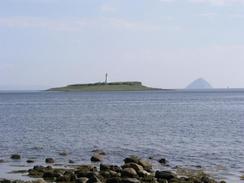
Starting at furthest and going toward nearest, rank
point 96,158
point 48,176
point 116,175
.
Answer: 1. point 96,158
2. point 48,176
3. point 116,175

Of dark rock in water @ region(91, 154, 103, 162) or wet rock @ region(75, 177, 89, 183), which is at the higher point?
wet rock @ region(75, 177, 89, 183)

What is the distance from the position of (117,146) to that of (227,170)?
1506cm

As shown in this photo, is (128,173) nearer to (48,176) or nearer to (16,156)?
(48,176)

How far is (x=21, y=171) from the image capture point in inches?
1236

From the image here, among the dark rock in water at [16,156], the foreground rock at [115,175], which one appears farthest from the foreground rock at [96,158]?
the dark rock in water at [16,156]

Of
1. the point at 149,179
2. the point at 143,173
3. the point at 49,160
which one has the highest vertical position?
the point at 143,173

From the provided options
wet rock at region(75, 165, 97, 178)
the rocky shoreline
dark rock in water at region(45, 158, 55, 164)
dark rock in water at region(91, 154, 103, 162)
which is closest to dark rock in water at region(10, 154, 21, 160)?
dark rock in water at region(45, 158, 55, 164)

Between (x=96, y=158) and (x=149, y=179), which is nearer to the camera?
(x=149, y=179)

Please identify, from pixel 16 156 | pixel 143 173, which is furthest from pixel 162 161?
pixel 16 156

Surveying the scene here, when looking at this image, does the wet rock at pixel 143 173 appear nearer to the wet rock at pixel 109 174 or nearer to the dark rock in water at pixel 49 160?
the wet rock at pixel 109 174

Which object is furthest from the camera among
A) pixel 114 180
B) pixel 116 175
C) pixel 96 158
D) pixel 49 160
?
pixel 96 158

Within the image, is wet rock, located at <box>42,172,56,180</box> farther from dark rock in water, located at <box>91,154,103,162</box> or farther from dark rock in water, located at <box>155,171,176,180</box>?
dark rock in water, located at <box>91,154,103,162</box>

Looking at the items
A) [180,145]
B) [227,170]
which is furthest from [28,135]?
[227,170]

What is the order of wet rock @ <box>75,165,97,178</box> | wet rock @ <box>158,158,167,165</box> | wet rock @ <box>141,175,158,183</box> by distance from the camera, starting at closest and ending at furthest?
1. wet rock @ <box>141,175,158,183</box>
2. wet rock @ <box>75,165,97,178</box>
3. wet rock @ <box>158,158,167,165</box>
